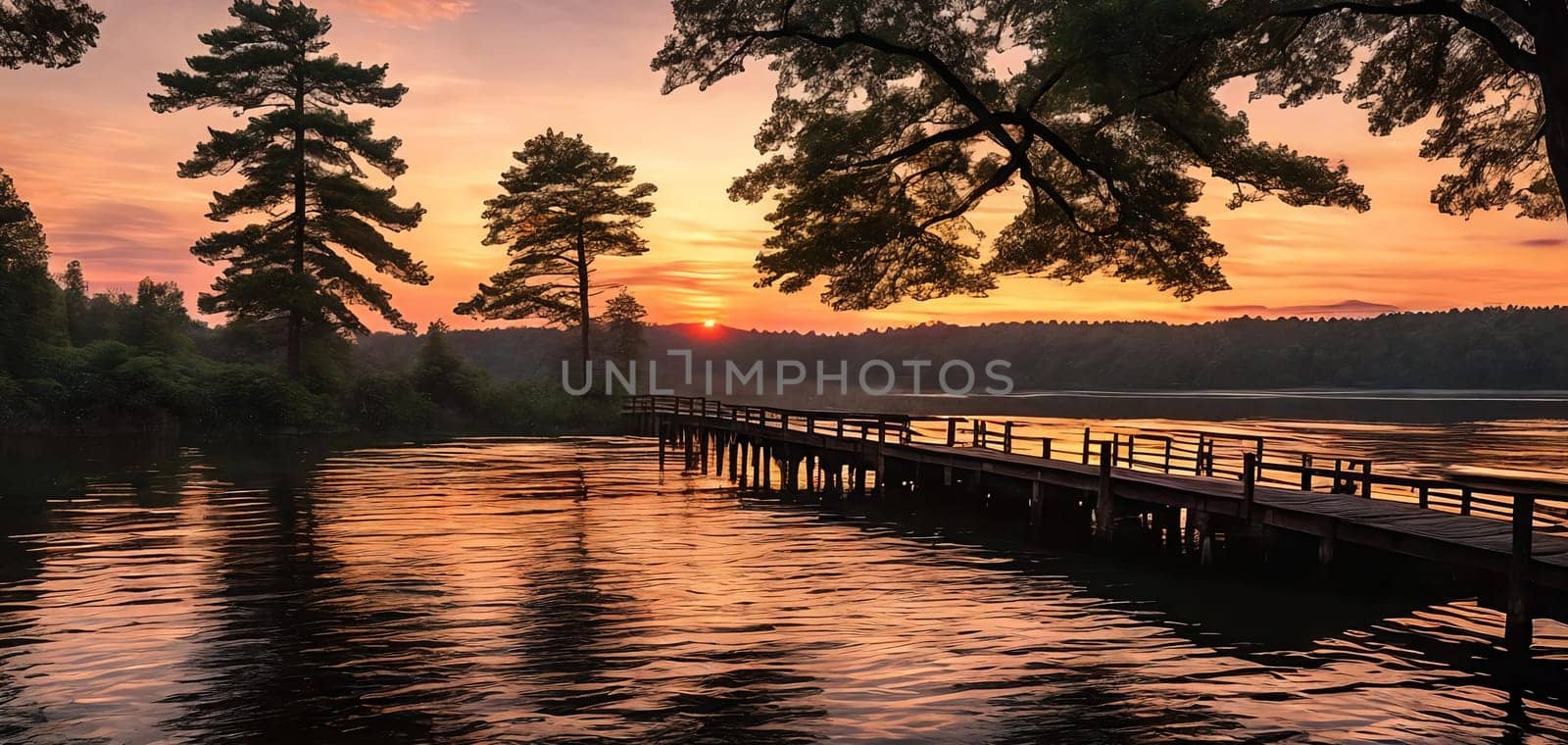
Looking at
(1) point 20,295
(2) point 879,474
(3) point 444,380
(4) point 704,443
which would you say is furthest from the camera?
(3) point 444,380

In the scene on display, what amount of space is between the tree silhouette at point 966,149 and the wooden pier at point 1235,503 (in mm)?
5081

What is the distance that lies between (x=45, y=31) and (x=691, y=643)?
16.4 metres

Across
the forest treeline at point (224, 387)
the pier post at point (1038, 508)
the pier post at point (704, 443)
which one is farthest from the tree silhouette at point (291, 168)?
the pier post at point (1038, 508)

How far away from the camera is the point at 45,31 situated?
20.8 meters

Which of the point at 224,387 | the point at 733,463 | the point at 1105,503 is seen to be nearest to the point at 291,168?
the point at 224,387

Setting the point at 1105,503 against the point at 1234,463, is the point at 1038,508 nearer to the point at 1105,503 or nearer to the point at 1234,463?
the point at 1105,503

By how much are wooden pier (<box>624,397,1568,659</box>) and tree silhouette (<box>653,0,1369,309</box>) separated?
5081 millimetres

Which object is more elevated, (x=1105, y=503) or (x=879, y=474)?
(x=1105, y=503)

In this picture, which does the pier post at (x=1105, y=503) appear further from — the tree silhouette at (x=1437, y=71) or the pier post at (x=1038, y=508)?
the tree silhouette at (x=1437, y=71)

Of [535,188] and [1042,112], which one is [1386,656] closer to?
[1042,112]

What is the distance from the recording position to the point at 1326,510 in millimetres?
17703

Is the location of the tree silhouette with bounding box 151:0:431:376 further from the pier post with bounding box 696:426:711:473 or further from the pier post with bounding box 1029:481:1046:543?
the pier post with bounding box 1029:481:1046:543

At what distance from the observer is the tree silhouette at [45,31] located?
2055 centimetres

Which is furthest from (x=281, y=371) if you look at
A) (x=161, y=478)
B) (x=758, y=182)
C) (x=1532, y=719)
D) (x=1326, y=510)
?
(x=1532, y=719)
